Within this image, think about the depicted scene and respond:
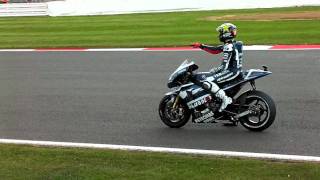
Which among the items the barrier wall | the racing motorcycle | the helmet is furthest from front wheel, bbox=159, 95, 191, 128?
the barrier wall

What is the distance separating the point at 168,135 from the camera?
28.0ft

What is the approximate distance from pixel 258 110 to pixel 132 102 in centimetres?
312

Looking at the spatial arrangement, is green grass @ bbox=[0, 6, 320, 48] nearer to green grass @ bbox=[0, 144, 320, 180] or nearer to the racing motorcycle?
the racing motorcycle

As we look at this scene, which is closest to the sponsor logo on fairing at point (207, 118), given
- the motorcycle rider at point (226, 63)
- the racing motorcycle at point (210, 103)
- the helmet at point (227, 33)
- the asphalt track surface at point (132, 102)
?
the racing motorcycle at point (210, 103)

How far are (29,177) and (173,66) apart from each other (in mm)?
9268

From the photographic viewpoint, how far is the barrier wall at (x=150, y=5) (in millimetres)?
37094

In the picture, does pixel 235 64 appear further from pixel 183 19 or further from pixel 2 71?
pixel 183 19

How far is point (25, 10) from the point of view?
3894 cm

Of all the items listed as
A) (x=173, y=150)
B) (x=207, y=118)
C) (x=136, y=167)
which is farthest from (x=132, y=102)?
(x=136, y=167)

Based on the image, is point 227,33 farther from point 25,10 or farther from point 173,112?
point 25,10

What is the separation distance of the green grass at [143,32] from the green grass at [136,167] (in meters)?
13.0

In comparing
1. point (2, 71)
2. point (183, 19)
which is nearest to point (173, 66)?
point (2, 71)

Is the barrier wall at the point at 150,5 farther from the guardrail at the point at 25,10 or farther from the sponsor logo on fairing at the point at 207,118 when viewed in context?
the sponsor logo on fairing at the point at 207,118

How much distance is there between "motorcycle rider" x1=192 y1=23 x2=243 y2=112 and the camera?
8.30m
